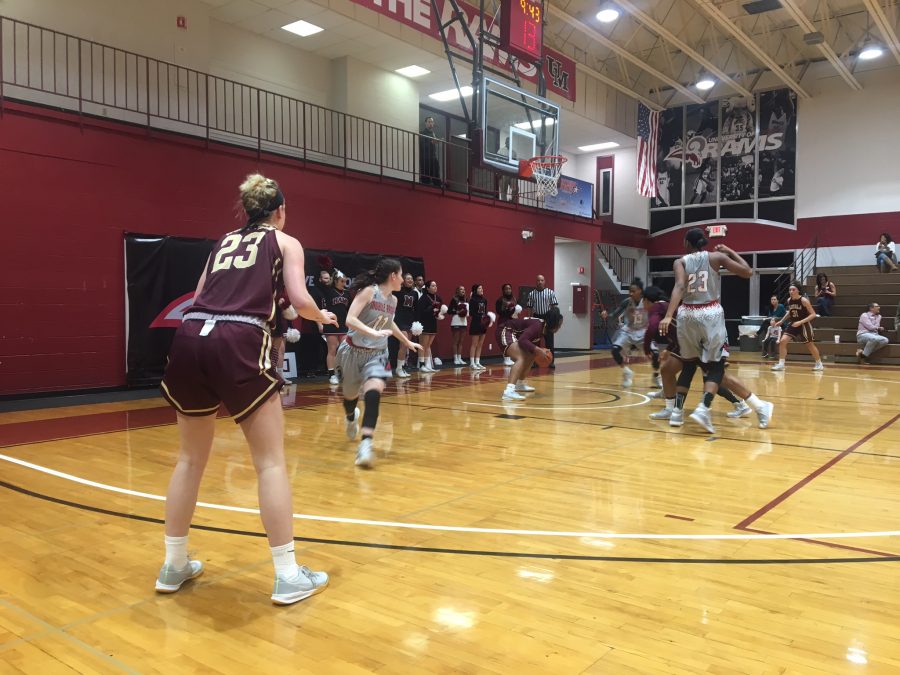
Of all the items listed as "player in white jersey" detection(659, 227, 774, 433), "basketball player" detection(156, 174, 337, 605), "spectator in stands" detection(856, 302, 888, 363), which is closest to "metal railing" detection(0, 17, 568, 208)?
"player in white jersey" detection(659, 227, 774, 433)

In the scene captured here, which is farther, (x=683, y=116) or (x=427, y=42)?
(x=683, y=116)

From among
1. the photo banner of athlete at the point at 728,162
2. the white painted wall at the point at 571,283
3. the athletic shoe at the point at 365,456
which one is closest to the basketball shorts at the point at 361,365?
the athletic shoe at the point at 365,456

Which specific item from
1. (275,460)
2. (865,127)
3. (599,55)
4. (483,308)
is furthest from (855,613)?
(865,127)

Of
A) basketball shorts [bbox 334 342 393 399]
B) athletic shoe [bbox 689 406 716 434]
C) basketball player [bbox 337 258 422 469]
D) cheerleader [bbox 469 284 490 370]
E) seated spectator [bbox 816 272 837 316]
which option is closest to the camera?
basketball player [bbox 337 258 422 469]

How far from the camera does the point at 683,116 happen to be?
24.6 metres

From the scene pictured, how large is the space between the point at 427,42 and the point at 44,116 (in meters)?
8.20

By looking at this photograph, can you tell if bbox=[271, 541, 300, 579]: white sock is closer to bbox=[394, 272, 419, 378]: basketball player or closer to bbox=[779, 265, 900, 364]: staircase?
bbox=[394, 272, 419, 378]: basketball player

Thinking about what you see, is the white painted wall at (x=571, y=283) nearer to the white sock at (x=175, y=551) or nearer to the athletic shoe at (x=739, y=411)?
the athletic shoe at (x=739, y=411)

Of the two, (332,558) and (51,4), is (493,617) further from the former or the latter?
(51,4)

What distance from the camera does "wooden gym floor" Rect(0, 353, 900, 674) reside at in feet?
7.97

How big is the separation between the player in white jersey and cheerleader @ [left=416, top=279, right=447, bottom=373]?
23.8 ft

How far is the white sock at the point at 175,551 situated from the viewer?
115 inches

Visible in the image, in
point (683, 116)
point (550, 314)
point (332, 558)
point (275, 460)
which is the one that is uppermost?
point (683, 116)

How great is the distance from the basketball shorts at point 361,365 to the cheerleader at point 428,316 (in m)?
7.54
